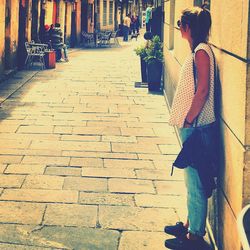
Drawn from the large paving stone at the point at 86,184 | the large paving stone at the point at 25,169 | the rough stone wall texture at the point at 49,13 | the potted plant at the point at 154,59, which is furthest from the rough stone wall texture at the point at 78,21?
the large paving stone at the point at 86,184

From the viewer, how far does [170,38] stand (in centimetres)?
1025

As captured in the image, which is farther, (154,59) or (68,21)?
(68,21)

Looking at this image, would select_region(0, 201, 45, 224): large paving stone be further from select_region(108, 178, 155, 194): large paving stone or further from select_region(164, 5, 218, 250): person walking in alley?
select_region(164, 5, 218, 250): person walking in alley

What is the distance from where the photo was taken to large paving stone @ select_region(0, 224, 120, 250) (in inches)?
154

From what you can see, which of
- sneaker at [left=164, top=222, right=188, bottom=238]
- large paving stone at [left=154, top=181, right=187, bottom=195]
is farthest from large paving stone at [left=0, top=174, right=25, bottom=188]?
sneaker at [left=164, top=222, right=188, bottom=238]

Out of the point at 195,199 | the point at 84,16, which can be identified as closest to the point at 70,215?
the point at 195,199

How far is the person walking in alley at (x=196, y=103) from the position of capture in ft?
11.8

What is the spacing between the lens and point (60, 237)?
4.06 metres

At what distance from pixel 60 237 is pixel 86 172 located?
1838 millimetres

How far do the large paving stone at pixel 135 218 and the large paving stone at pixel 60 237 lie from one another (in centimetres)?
18

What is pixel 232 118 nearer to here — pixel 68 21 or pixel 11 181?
pixel 11 181

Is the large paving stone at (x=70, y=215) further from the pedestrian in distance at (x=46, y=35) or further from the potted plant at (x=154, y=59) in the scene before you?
the pedestrian in distance at (x=46, y=35)

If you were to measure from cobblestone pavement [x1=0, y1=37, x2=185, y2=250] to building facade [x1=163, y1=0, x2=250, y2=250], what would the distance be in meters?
0.68

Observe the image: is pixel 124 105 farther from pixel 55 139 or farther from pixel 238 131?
pixel 238 131
